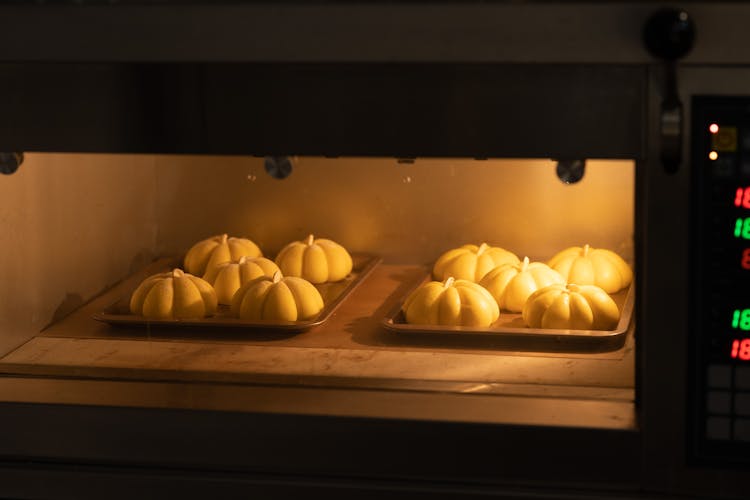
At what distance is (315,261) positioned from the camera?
171 cm

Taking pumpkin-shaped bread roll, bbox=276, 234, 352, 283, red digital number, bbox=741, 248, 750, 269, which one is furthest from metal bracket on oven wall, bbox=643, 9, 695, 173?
pumpkin-shaped bread roll, bbox=276, 234, 352, 283

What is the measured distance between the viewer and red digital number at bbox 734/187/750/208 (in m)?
1.16

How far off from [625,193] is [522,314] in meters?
0.26

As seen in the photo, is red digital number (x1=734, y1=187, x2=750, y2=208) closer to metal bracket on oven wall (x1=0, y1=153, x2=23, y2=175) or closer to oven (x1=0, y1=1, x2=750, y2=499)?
oven (x1=0, y1=1, x2=750, y2=499)

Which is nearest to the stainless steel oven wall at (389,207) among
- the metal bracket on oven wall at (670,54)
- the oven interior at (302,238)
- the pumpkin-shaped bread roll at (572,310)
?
the oven interior at (302,238)

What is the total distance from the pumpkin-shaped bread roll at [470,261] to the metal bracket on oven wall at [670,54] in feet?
1.70

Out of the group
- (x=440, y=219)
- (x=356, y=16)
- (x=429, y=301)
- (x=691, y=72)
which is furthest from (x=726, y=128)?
(x=440, y=219)

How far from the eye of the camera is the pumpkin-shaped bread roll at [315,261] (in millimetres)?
1710

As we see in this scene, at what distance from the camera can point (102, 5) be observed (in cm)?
122

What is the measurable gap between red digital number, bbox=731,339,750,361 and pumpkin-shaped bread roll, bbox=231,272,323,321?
577 millimetres

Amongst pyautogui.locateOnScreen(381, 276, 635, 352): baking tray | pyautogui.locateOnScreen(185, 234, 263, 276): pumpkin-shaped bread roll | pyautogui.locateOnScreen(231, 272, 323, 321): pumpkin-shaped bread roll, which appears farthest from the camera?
pyautogui.locateOnScreen(185, 234, 263, 276): pumpkin-shaped bread roll

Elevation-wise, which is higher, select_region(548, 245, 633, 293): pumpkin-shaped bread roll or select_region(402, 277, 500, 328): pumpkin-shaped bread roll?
select_region(548, 245, 633, 293): pumpkin-shaped bread roll

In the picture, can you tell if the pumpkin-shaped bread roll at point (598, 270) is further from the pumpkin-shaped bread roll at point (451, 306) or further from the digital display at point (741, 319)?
the digital display at point (741, 319)

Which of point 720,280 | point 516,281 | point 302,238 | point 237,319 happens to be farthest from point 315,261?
point 720,280
